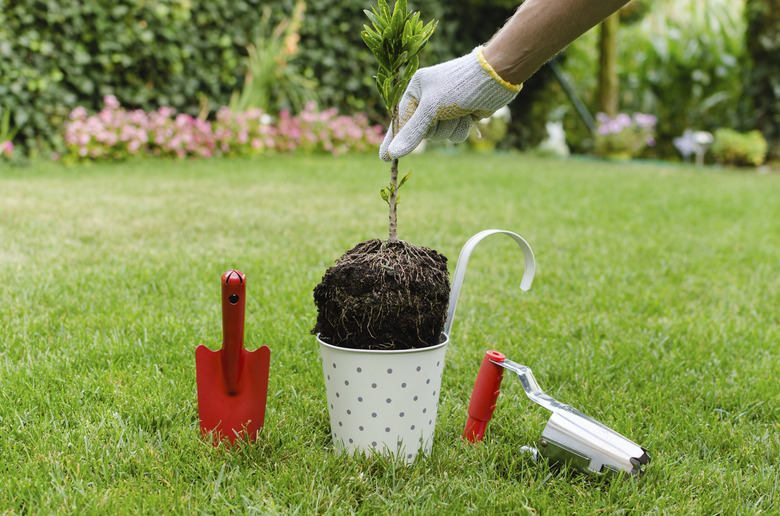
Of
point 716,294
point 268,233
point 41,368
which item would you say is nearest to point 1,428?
point 41,368

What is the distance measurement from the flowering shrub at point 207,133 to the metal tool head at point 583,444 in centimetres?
495

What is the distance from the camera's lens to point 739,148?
324 inches

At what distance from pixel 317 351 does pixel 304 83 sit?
212 inches

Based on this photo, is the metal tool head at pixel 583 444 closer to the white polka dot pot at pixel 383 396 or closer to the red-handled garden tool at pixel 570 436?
the red-handled garden tool at pixel 570 436

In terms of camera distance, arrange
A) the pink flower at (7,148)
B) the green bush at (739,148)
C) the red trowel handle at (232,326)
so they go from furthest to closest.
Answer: the green bush at (739,148)
the pink flower at (7,148)
the red trowel handle at (232,326)

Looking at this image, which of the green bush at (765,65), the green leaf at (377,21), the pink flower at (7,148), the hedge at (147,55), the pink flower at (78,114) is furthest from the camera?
the green bush at (765,65)

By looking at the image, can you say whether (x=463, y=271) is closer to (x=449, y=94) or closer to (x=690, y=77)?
(x=449, y=94)

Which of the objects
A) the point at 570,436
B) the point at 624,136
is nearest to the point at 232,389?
the point at 570,436

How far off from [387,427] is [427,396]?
0.36 ft

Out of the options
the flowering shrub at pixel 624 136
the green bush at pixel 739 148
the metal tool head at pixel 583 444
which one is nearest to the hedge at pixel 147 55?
the flowering shrub at pixel 624 136

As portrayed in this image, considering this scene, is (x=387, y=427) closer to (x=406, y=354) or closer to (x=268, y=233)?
(x=406, y=354)

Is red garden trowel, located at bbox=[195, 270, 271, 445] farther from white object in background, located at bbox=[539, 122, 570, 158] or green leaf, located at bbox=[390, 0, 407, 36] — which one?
white object in background, located at bbox=[539, 122, 570, 158]

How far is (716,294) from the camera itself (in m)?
2.89

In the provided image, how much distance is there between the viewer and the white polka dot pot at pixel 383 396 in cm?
138
